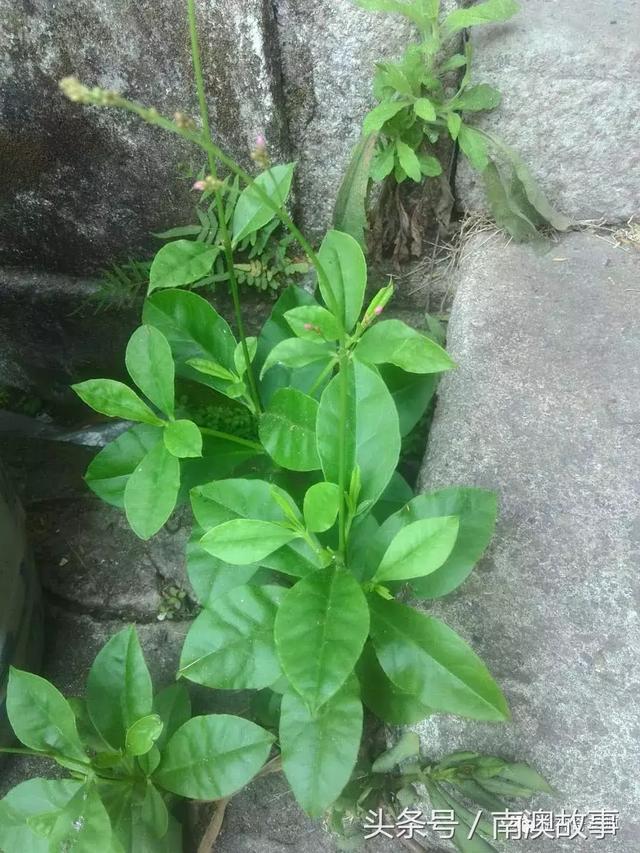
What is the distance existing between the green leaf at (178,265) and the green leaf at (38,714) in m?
0.64

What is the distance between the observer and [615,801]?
0.90m

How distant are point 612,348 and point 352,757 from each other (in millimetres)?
839

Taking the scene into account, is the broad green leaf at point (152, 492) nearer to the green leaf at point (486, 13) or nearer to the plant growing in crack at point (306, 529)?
the plant growing in crack at point (306, 529)

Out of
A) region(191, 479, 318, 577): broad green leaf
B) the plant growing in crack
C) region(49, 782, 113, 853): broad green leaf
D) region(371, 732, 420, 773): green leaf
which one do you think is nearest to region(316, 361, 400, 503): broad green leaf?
the plant growing in crack

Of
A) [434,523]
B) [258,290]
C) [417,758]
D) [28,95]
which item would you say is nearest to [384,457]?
[434,523]

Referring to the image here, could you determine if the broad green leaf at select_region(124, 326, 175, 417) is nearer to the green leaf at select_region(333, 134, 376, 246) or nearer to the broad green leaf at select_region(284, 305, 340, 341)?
the broad green leaf at select_region(284, 305, 340, 341)

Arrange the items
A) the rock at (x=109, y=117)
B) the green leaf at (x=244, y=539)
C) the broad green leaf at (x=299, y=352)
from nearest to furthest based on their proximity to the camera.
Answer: the green leaf at (x=244, y=539) < the broad green leaf at (x=299, y=352) < the rock at (x=109, y=117)

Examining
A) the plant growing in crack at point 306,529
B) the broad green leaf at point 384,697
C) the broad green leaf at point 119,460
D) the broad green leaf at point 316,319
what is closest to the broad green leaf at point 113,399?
the plant growing in crack at point 306,529

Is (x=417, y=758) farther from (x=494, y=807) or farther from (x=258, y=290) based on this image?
(x=258, y=290)

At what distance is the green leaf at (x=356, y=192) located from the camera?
1.34 meters

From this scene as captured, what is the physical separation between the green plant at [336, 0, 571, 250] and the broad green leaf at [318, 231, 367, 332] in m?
0.28

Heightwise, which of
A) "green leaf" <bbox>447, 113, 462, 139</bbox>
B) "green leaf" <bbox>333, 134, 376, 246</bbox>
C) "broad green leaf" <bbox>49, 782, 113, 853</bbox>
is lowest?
"broad green leaf" <bbox>49, 782, 113, 853</bbox>

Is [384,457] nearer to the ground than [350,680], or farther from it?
farther from it

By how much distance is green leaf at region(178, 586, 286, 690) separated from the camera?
97cm
